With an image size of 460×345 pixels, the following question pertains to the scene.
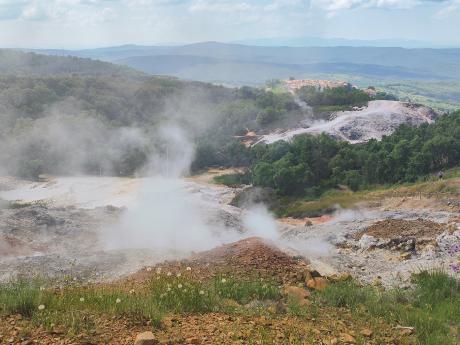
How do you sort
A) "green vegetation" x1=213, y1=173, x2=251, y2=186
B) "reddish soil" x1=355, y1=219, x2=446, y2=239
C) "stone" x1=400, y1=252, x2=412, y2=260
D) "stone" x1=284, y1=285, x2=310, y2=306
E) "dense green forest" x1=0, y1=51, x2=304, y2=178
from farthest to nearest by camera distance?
1. "dense green forest" x1=0, y1=51, x2=304, y2=178
2. "green vegetation" x1=213, y1=173, x2=251, y2=186
3. "reddish soil" x1=355, y1=219, x2=446, y2=239
4. "stone" x1=400, y1=252, x2=412, y2=260
5. "stone" x1=284, y1=285, x2=310, y2=306

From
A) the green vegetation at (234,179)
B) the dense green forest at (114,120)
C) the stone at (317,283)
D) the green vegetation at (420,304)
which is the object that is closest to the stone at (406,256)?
the stone at (317,283)

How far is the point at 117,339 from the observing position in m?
5.05

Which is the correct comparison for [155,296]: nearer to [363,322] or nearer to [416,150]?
[363,322]

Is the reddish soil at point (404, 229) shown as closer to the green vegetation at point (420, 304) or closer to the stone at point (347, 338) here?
the green vegetation at point (420, 304)

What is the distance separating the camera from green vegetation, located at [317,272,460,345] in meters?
6.33

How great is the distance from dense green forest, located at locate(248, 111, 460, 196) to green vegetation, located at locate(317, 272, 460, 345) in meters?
24.8

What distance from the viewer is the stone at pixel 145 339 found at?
4.84m

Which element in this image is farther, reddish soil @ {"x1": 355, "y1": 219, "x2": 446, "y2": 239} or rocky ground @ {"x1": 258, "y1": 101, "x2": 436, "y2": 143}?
rocky ground @ {"x1": 258, "y1": 101, "x2": 436, "y2": 143}

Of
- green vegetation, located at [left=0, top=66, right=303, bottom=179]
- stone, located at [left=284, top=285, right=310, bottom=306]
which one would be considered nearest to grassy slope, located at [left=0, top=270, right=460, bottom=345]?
stone, located at [left=284, top=285, right=310, bottom=306]

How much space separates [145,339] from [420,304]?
15.6 ft

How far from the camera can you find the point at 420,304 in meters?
7.77

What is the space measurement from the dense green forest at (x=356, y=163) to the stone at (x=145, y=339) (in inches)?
1133

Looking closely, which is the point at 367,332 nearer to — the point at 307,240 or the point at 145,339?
the point at 145,339

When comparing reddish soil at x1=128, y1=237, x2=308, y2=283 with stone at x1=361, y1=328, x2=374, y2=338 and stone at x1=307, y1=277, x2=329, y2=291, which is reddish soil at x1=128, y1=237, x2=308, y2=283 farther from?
stone at x1=361, y1=328, x2=374, y2=338
